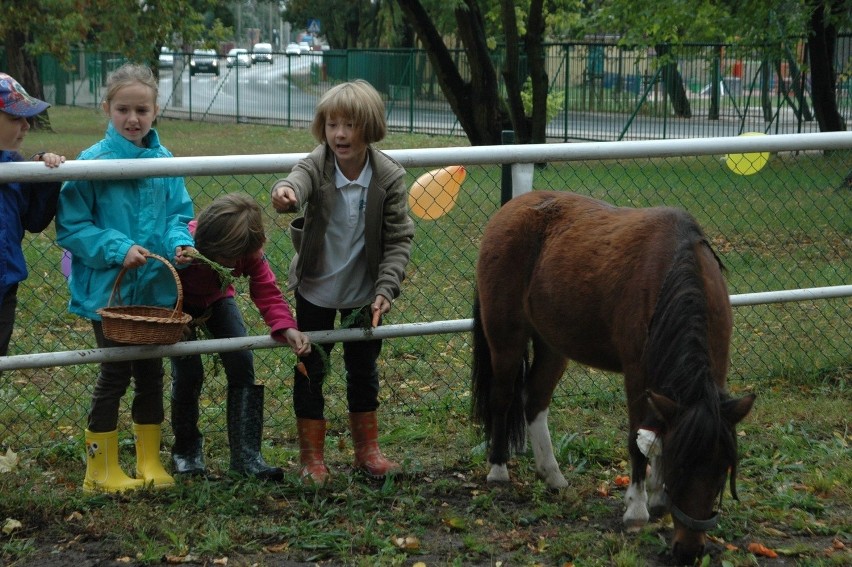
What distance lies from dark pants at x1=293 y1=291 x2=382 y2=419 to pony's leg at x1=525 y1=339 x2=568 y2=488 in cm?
73

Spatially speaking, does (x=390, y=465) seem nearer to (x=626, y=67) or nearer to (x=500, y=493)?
(x=500, y=493)

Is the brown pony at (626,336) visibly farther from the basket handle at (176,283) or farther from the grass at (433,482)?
the basket handle at (176,283)

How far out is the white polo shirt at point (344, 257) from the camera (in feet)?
14.0

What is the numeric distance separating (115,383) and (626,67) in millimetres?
22312

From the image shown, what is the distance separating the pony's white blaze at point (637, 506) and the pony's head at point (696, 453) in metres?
0.55

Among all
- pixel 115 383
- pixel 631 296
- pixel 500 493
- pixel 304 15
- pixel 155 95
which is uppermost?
pixel 304 15

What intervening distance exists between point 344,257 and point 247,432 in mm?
894

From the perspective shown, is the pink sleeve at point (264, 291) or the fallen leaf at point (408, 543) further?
the pink sleeve at point (264, 291)

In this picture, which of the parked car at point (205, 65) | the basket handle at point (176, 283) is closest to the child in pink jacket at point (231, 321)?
the basket handle at point (176, 283)

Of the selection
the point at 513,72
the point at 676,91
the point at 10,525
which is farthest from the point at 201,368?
the point at 676,91

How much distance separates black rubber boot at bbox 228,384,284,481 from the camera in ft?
14.3

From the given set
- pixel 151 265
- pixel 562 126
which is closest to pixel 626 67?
pixel 562 126

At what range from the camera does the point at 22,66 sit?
2686 centimetres

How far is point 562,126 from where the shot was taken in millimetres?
25359
